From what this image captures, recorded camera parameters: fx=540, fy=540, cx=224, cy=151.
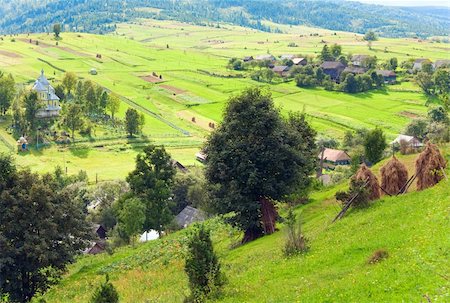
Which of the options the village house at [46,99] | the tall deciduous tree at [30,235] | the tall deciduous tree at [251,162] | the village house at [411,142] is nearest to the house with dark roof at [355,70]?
the village house at [411,142]

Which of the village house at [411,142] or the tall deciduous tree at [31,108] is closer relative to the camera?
the village house at [411,142]

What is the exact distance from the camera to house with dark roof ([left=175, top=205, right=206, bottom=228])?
54.0 meters

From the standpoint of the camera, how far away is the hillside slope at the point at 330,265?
53.4ft

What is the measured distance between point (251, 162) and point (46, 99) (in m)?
75.0

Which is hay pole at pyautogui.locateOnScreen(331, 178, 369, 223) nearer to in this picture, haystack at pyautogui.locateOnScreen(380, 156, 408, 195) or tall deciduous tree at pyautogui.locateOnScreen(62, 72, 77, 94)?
haystack at pyautogui.locateOnScreen(380, 156, 408, 195)

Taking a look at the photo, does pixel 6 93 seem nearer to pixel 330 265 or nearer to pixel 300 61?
pixel 300 61

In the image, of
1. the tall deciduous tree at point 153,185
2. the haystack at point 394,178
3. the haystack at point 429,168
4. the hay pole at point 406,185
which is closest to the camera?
the haystack at point 429,168

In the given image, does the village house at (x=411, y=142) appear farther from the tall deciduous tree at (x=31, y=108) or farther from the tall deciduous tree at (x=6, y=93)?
the tall deciduous tree at (x=6, y=93)

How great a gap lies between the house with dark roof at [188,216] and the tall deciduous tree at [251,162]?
70.5 feet

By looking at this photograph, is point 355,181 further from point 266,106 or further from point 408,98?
point 408,98

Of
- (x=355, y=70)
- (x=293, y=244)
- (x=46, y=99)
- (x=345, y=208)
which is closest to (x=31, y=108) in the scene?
(x=46, y=99)

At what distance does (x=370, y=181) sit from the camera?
2822cm

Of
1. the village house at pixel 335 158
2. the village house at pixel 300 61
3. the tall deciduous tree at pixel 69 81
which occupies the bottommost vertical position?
the village house at pixel 335 158

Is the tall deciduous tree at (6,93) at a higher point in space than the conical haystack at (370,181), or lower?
lower
